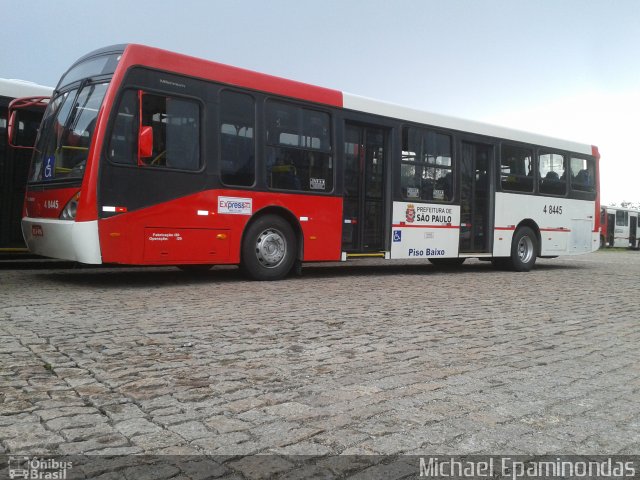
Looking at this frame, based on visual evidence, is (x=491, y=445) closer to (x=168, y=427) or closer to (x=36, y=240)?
(x=168, y=427)

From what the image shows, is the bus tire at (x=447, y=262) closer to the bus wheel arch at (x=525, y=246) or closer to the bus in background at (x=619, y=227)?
the bus wheel arch at (x=525, y=246)

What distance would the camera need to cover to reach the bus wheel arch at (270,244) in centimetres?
931

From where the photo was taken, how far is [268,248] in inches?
378

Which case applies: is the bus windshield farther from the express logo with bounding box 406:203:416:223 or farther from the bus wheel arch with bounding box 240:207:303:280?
the express logo with bounding box 406:203:416:223

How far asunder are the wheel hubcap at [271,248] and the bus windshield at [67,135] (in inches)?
117

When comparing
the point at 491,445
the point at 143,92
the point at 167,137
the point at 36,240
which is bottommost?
the point at 491,445

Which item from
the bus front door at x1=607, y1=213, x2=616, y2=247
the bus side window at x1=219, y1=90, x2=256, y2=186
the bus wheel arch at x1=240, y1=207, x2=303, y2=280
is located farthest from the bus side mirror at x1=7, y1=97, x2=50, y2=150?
the bus front door at x1=607, y1=213, x2=616, y2=247

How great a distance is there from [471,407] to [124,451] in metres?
1.89

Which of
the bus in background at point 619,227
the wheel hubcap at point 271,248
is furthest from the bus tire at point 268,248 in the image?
the bus in background at point 619,227

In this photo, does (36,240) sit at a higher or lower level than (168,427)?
higher

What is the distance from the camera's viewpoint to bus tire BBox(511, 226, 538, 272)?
1415cm

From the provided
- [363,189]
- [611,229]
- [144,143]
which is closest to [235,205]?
[144,143]

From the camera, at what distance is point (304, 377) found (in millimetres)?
3846

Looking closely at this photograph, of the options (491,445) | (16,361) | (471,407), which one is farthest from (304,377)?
(16,361)
